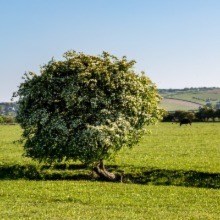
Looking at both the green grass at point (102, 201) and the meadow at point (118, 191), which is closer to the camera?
the green grass at point (102, 201)

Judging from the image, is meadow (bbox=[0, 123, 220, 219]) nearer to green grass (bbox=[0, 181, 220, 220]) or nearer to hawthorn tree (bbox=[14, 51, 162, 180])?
green grass (bbox=[0, 181, 220, 220])

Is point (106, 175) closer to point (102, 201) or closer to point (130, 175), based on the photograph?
point (130, 175)

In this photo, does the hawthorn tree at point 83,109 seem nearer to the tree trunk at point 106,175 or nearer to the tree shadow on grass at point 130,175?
the tree trunk at point 106,175

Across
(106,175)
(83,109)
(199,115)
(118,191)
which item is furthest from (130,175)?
(199,115)

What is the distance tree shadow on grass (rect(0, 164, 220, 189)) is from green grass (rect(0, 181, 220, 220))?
4038mm

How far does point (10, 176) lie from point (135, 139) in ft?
35.4

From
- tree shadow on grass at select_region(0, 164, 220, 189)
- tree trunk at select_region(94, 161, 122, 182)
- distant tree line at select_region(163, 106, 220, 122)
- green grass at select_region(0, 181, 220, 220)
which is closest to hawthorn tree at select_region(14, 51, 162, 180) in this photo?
tree trunk at select_region(94, 161, 122, 182)

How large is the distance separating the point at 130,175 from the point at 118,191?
9116mm

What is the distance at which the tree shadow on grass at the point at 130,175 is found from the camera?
112ft

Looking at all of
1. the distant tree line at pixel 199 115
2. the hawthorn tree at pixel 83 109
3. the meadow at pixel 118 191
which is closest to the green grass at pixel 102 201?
the meadow at pixel 118 191

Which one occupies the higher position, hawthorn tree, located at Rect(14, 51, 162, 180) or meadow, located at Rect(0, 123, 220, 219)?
hawthorn tree, located at Rect(14, 51, 162, 180)

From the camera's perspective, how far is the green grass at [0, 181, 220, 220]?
2156 cm

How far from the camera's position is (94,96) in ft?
114

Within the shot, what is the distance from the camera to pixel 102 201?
25.0 meters
